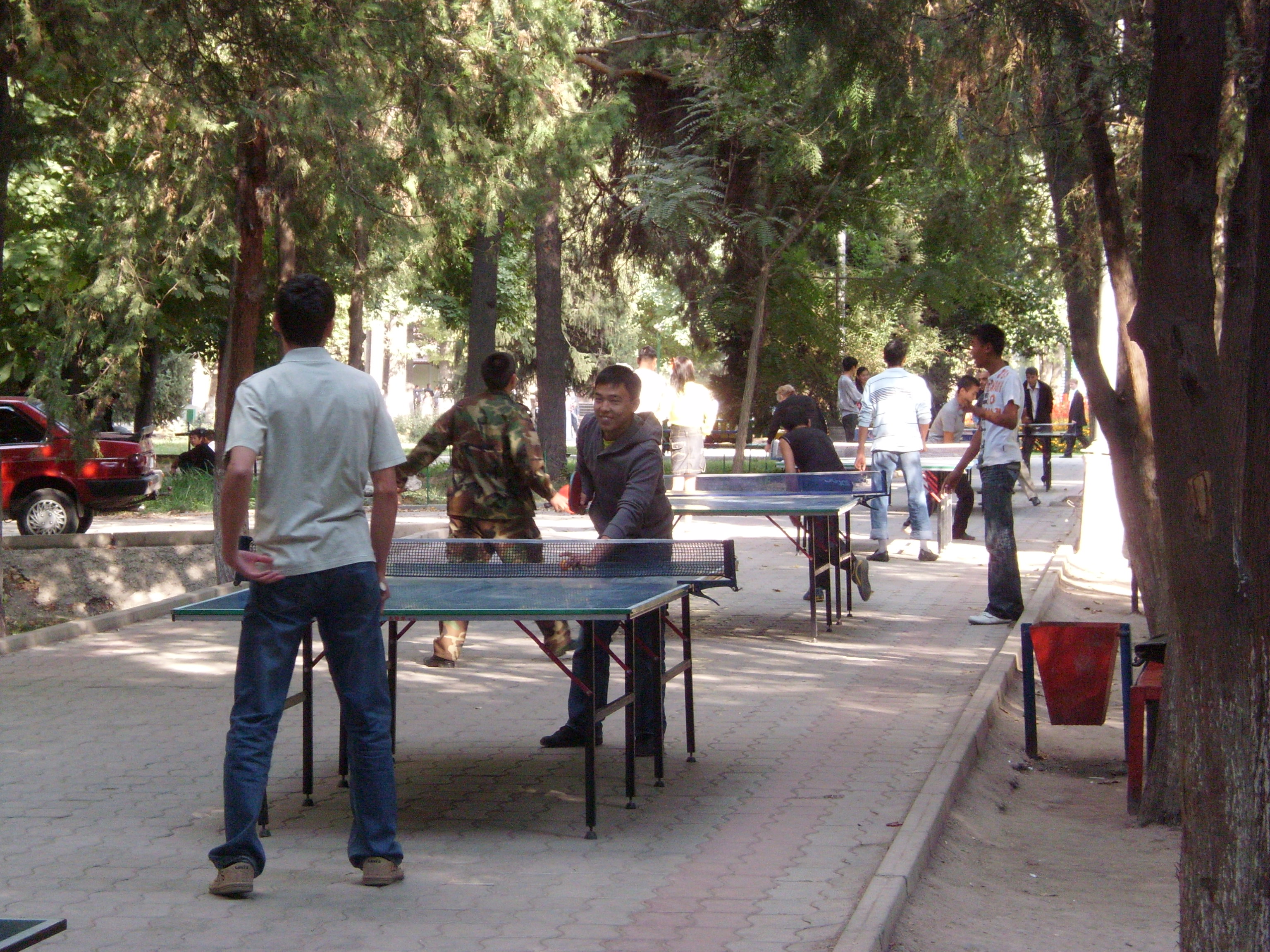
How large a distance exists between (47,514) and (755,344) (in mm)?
10438

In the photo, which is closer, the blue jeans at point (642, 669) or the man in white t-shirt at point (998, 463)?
the blue jeans at point (642, 669)

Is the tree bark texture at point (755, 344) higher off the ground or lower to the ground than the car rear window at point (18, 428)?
higher

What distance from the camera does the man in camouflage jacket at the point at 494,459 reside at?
9211mm

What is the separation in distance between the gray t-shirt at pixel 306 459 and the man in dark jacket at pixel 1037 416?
1997 centimetres

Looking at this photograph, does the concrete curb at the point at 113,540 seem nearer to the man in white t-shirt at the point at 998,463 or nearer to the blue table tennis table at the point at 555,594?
the man in white t-shirt at the point at 998,463

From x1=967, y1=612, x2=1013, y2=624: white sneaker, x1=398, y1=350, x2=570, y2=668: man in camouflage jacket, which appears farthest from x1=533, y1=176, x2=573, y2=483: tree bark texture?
x1=398, y1=350, x2=570, y2=668: man in camouflage jacket

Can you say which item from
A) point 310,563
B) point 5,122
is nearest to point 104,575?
point 5,122

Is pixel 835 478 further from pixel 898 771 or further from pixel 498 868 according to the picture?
pixel 498 868

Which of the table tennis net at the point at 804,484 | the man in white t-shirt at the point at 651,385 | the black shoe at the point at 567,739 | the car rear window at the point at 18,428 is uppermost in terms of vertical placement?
the man in white t-shirt at the point at 651,385

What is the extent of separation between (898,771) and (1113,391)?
6.53 ft

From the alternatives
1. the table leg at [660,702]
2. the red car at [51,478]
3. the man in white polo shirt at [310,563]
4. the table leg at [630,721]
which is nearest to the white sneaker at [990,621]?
the table leg at [660,702]

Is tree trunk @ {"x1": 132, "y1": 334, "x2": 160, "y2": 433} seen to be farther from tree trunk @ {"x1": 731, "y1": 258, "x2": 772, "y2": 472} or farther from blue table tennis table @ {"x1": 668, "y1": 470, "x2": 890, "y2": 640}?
blue table tennis table @ {"x1": 668, "y1": 470, "x2": 890, "y2": 640}

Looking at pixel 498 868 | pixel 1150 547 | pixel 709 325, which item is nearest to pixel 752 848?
pixel 498 868

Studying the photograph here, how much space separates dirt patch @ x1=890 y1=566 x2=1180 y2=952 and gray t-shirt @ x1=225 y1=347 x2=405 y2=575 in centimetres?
220
